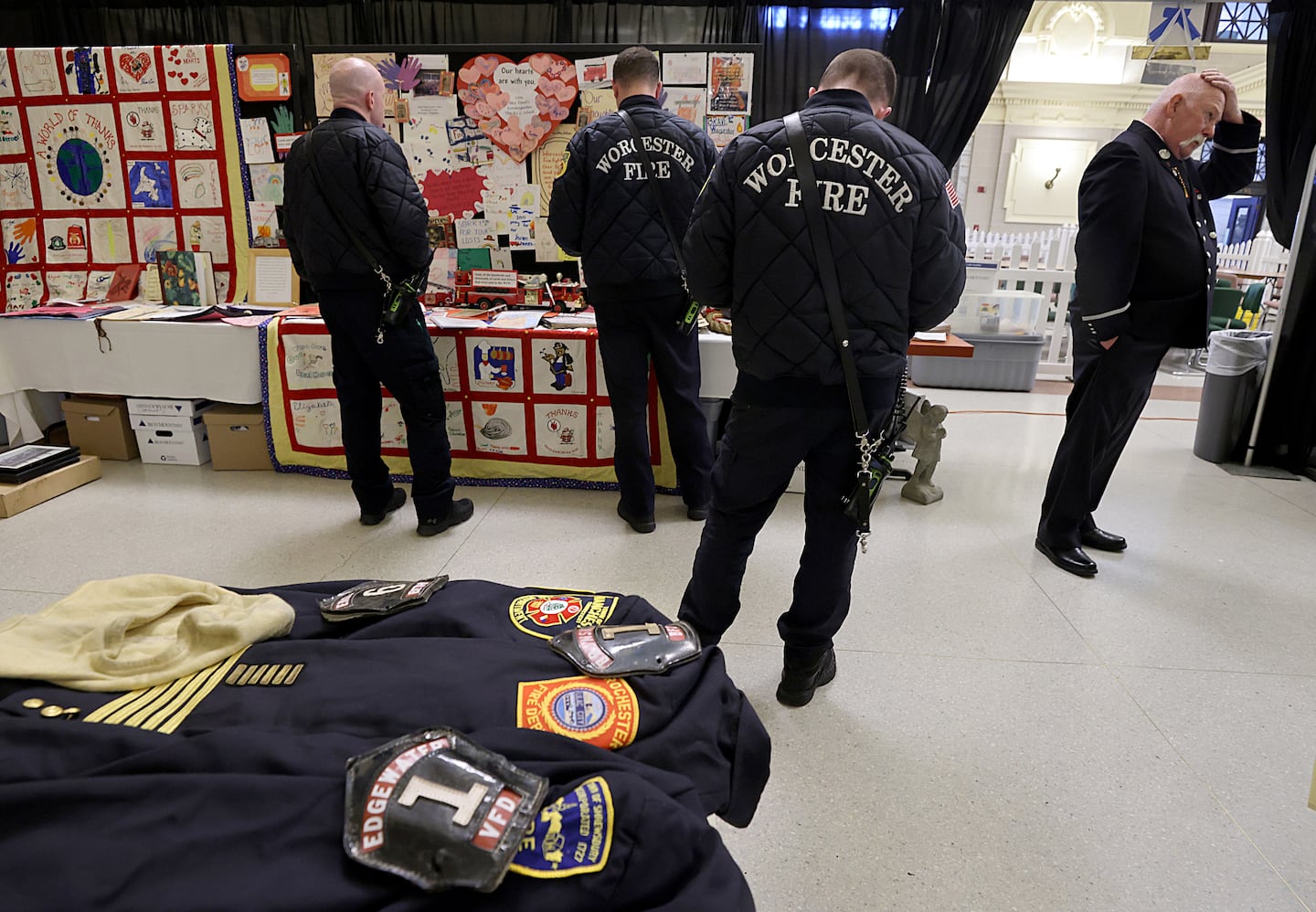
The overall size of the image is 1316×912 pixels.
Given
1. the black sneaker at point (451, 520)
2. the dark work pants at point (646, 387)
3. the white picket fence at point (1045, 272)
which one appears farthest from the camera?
the white picket fence at point (1045, 272)

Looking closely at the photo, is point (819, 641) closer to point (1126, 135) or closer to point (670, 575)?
point (670, 575)

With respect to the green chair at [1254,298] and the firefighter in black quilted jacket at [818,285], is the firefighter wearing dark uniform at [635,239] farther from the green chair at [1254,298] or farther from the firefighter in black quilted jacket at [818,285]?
the green chair at [1254,298]

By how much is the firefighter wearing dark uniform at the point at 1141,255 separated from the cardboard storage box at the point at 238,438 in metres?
3.43

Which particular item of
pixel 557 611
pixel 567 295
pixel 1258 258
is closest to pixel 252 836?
pixel 557 611

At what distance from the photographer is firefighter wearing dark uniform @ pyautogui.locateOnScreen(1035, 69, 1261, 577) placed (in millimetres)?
2322

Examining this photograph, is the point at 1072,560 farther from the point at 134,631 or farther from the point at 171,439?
the point at 171,439

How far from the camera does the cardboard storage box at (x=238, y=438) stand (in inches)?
140

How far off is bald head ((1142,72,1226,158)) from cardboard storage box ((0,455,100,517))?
14.2ft

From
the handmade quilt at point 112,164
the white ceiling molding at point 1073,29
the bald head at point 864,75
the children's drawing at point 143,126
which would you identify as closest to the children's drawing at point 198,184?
the handmade quilt at point 112,164

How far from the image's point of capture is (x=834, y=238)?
1.59 m

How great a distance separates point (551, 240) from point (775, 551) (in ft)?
6.48

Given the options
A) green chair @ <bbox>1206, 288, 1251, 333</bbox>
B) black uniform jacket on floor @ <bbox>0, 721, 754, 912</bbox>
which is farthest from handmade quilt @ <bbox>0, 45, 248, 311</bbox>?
green chair @ <bbox>1206, 288, 1251, 333</bbox>

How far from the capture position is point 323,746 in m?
0.82

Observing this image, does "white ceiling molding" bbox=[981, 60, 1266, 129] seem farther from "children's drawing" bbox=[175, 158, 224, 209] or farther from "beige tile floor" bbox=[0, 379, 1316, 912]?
"children's drawing" bbox=[175, 158, 224, 209]
